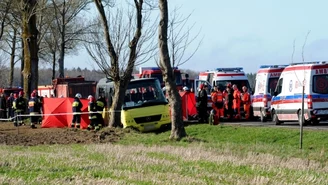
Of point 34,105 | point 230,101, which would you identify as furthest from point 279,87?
point 34,105

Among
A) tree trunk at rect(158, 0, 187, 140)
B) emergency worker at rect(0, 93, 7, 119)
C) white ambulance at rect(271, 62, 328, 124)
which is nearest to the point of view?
tree trunk at rect(158, 0, 187, 140)

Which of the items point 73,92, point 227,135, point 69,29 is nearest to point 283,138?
point 227,135

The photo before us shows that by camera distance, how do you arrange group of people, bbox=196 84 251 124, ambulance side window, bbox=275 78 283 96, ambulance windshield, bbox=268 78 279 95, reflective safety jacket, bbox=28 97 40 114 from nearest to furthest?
ambulance side window, bbox=275 78 283 96, ambulance windshield, bbox=268 78 279 95, group of people, bbox=196 84 251 124, reflective safety jacket, bbox=28 97 40 114

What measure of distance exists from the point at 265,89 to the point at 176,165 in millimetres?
18891

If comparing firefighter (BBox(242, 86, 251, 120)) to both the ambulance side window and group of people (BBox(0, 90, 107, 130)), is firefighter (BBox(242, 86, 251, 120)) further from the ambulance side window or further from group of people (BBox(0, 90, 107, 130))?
group of people (BBox(0, 90, 107, 130))

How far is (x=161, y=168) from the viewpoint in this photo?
13492mm

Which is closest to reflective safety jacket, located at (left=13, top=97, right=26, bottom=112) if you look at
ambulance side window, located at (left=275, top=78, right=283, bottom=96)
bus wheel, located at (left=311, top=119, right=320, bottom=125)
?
ambulance side window, located at (left=275, top=78, right=283, bottom=96)

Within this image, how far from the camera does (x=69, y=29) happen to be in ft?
213

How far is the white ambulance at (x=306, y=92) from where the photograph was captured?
2692cm

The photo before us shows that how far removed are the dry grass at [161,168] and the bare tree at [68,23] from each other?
1254 inches

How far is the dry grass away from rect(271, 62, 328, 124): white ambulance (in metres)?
9.68

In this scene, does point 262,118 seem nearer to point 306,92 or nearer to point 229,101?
point 229,101

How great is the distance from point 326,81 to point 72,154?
12.8 m

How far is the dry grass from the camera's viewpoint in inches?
461
